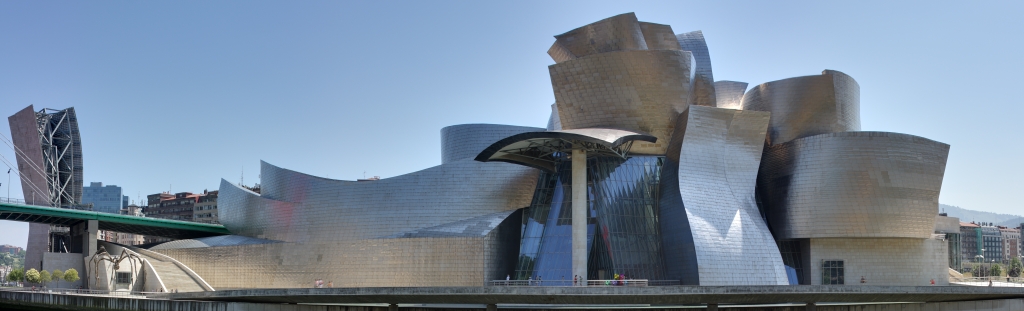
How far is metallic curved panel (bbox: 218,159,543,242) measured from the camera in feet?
139

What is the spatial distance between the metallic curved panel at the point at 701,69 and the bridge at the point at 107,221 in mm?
29853

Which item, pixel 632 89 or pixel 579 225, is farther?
pixel 632 89

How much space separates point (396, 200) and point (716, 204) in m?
16.1

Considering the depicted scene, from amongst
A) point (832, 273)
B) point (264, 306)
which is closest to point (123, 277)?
point (264, 306)

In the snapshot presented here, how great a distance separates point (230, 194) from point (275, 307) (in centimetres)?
2193

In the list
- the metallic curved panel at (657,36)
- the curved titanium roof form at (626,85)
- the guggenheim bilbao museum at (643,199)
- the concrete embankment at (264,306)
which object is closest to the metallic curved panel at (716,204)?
the guggenheim bilbao museum at (643,199)

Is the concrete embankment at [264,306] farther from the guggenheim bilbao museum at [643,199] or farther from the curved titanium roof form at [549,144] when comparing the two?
the curved titanium roof form at [549,144]

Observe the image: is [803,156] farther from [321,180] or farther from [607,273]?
[321,180]

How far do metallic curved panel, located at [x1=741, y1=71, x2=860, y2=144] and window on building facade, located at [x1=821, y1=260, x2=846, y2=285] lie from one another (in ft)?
22.0

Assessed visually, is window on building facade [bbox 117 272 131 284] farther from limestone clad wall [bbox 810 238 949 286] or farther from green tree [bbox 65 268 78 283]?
limestone clad wall [bbox 810 238 949 286]

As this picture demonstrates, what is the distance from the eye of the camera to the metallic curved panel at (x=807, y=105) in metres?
44.0

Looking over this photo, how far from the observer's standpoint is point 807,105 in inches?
1737

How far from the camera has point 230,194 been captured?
52094mm

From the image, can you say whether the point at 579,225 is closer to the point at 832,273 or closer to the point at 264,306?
the point at 264,306
